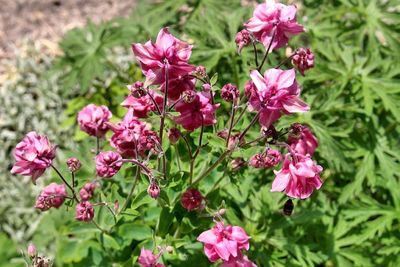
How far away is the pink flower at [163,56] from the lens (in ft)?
6.68

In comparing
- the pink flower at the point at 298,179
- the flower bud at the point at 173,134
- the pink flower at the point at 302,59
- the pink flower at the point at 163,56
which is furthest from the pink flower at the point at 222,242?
the pink flower at the point at 302,59

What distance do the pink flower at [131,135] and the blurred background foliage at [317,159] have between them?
8.7 inches

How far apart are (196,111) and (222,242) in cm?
49

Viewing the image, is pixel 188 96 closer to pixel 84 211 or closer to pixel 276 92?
pixel 276 92

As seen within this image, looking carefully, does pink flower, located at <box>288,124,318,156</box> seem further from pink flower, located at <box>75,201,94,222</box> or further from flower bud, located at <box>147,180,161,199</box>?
pink flower, located at <box>75,201,94,222</box>

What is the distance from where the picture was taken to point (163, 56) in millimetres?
2057

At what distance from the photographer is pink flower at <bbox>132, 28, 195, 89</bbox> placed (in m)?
2.04

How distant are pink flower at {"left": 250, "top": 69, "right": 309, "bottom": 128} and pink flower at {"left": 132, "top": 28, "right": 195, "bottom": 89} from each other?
0.25 meters

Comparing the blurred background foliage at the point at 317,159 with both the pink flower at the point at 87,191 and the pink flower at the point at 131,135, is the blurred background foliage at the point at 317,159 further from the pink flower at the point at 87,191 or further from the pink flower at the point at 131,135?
the pink flower at the point at 131,135

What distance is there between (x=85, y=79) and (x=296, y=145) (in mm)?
1901

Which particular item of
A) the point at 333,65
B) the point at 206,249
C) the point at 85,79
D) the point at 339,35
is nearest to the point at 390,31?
the point at 339,35

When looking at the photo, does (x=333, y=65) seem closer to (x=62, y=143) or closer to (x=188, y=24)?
(x=188, y=24)

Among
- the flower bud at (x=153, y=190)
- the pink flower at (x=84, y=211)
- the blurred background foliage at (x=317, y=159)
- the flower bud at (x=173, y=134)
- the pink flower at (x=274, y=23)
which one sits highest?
the pink flower at (x=274, y=23)

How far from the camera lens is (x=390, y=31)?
3746mm
